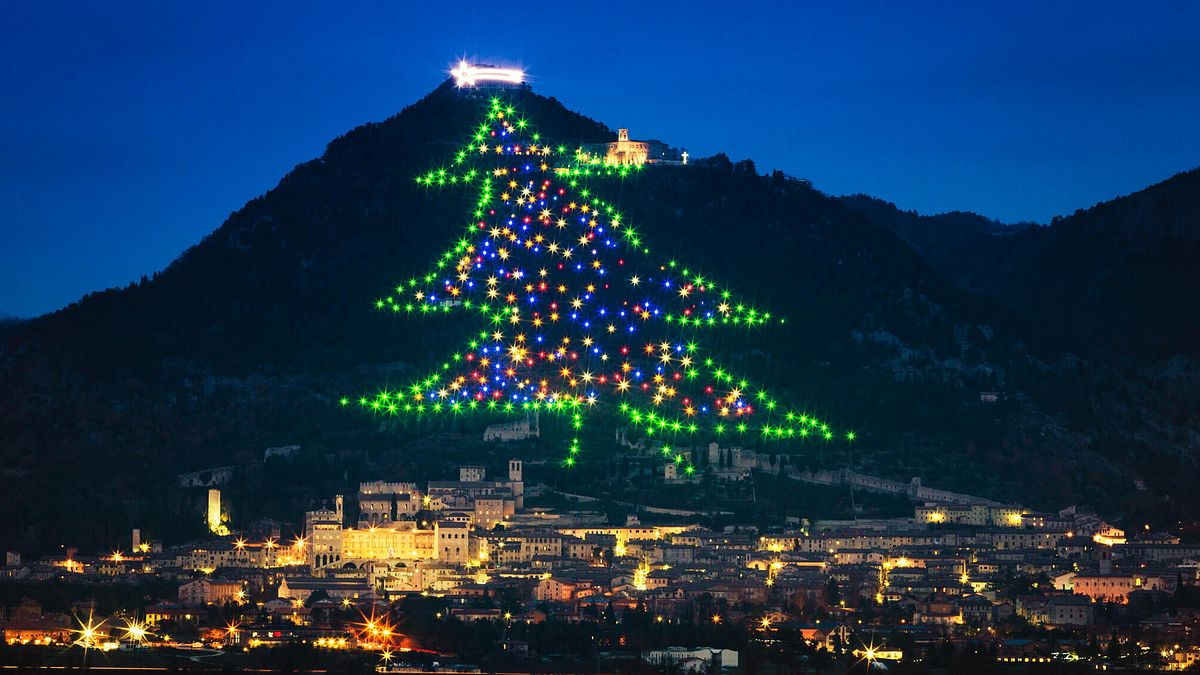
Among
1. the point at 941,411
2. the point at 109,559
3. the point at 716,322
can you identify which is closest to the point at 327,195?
the point at 716,322

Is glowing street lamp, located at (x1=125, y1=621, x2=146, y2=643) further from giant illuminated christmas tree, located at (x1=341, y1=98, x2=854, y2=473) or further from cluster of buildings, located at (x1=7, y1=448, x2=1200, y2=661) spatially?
giant illuminated christmas tree, located at (x1=341, y1=98, x2=854, y2=473)

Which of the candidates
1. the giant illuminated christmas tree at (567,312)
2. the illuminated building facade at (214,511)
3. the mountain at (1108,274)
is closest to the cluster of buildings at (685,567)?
the illuminated building facade at (214,511)

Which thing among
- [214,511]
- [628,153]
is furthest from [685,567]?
[628,153]

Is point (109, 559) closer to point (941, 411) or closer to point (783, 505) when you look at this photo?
point (783, 505)

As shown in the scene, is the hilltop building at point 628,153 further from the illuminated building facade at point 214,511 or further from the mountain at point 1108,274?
the illuminated building facade at point 214,511

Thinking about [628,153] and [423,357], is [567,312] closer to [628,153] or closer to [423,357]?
[423,357]

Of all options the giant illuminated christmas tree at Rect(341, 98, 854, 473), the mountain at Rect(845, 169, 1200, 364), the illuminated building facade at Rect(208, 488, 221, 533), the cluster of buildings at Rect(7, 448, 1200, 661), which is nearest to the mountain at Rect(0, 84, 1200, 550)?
the mountain at Rect(845, 169, 1200, 364)

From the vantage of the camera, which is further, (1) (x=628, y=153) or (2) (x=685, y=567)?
(1) (x=628, y=153)

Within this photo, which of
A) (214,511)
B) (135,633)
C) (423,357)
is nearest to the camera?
(135,633)
